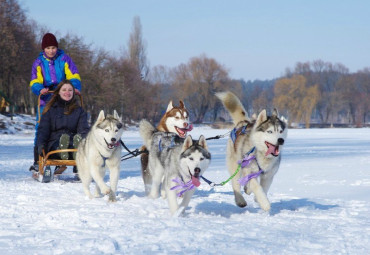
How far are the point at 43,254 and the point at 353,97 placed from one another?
268 ft

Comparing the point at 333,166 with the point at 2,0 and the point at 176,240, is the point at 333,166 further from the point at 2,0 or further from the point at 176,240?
the point at 2,0

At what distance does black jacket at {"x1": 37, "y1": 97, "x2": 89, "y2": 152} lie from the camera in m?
6.70

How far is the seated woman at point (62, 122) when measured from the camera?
657cm

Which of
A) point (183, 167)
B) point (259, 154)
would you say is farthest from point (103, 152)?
point (259, 154)

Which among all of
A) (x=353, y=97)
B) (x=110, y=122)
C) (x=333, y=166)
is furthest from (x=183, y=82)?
(x=110, y=122)

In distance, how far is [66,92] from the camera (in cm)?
664

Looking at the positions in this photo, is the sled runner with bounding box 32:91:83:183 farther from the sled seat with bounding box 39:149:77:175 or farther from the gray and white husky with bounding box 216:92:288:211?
the gray and white husky with bounding box 216:92:288:211

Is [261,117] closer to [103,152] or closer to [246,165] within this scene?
[246,165]

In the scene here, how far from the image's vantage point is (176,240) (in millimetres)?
3205

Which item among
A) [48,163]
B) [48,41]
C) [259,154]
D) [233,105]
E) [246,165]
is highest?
[48,41]

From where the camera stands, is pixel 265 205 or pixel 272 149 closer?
pixel 265 205

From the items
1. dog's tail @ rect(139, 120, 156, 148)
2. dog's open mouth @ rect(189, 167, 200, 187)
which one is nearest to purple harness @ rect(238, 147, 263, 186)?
dog's open mouth @ rect(189, 167, 200, 187)

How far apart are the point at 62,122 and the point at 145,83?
43.1m

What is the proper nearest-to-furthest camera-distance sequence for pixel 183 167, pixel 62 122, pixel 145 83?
pixel 183 167
pixel 62 122
pixel 145 83
